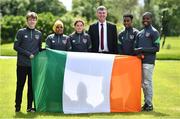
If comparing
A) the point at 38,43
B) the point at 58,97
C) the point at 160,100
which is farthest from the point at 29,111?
the point at 160,100

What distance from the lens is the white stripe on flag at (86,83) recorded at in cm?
998

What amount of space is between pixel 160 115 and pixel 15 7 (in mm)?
71678

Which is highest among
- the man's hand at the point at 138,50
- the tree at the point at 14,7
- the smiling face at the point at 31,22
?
the tree at the point at 14,7

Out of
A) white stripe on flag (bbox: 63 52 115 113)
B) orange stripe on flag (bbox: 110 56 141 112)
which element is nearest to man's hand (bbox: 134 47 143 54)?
orange stripe on flag (bbox: 110 56 141 112)

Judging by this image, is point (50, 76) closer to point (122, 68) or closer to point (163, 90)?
point (122, 68)

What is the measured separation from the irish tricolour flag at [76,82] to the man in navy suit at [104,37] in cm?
58

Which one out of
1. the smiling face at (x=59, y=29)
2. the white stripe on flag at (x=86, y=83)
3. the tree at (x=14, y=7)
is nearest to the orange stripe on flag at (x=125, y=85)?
the white stripe on flag at (x=86, y=83)

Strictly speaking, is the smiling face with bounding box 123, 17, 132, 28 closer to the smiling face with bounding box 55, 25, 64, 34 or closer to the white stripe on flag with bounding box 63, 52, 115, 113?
the white stripe on flag with bounding box 63, 52, 115, 113

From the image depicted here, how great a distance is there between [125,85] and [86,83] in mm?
806

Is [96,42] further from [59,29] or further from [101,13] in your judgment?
[59,29]

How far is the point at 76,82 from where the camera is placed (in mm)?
9984

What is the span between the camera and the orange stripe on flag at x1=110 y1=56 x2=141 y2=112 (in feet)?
33.2

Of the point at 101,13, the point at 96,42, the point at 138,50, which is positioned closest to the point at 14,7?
the point at 96,42

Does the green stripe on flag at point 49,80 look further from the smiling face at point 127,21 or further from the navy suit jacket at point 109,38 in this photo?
the smiling face at point 127,21
